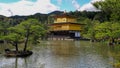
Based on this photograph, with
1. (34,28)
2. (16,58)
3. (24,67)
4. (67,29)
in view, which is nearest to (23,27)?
(34,28)

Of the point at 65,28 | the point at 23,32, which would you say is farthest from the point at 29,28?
the point at 65,28

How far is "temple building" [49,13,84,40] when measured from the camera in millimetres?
67000

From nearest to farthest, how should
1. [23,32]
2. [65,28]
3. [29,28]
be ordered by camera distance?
[23,32] → [29,28] → [65,28]

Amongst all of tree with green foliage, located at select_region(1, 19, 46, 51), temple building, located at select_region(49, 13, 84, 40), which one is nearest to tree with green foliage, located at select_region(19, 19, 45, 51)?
tree with green foliage, located at select_region(1, 19, 46, 51)

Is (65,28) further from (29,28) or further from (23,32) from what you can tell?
(23,32)

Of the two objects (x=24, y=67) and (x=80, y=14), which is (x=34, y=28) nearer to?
(x=24, y=67)

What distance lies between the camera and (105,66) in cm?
1856

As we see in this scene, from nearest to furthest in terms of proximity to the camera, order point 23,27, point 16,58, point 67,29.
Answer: point 16,58 < point 23,27 < point 67,29

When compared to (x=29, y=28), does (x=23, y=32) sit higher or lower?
lower

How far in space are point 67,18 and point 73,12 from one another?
36.4 meters

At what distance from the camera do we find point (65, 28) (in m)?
68.3

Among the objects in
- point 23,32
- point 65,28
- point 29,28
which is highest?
point 29,28

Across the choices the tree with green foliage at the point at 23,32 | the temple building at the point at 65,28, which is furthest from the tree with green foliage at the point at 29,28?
the temple building at the point at 65,28

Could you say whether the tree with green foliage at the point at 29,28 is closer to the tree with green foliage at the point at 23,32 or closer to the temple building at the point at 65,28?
the tree with green foliage at the point at 23,32
